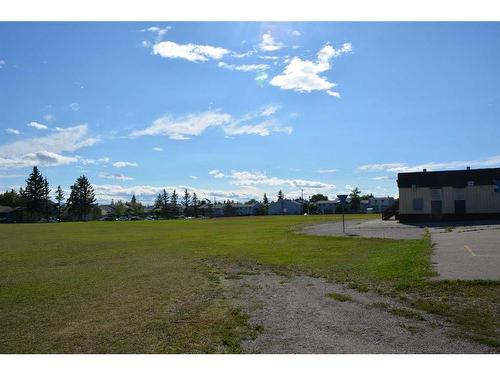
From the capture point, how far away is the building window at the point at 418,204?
42906mm

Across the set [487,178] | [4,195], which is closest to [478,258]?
[487,178]

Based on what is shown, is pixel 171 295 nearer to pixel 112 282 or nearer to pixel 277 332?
pixel 112 282

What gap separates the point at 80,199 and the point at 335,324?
5358 inches

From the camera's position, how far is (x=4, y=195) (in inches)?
5477

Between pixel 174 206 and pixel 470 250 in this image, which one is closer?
pixel 470 250

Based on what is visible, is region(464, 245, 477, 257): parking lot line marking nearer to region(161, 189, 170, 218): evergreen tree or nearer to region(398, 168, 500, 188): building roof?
region(398, 168, 500, 188): building roof

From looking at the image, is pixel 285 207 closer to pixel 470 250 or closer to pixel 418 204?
pixel 418 204

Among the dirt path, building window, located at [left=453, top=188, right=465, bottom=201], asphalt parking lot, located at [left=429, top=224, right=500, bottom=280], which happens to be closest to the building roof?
building window, located at [left=453, top=188, right=465, bottom=201]

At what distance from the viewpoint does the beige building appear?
4153 cm

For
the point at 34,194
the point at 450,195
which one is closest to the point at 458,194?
the point at 450,195

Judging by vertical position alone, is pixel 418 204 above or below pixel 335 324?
above

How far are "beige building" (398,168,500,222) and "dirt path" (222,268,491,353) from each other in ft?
115

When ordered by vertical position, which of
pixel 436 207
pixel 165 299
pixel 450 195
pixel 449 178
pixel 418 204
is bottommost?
pixel 165 299

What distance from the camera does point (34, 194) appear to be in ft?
396
